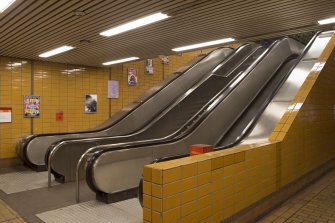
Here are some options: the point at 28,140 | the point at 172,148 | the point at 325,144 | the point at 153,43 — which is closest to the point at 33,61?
the point at 28,140

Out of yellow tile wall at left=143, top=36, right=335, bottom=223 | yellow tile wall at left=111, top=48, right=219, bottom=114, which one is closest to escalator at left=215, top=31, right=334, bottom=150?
yellow tile wall at left=143, top=36, right=335, bottom=223

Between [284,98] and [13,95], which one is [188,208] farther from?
[13,95]

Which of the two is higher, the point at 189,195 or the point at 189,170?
the point at 189,170

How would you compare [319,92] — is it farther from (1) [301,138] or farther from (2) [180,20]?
(2) [180,20]

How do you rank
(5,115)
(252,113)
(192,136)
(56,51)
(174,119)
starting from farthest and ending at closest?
1. (174,119)
2. (5,115)
3. (252,113)
4. (56,51)
5. (192,136)

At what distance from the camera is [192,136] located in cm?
592

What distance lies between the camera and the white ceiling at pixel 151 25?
378 cm

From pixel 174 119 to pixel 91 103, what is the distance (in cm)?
296

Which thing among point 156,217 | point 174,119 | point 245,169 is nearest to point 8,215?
point 156,217

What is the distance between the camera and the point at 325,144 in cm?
582

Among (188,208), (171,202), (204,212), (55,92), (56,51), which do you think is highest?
(56,51)

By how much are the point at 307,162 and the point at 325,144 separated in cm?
126

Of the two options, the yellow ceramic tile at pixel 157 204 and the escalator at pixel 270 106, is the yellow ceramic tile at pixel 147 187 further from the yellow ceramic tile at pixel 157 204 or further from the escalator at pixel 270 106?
the escalator at pixel 270 106

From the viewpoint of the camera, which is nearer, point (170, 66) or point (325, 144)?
point (325, 144)
